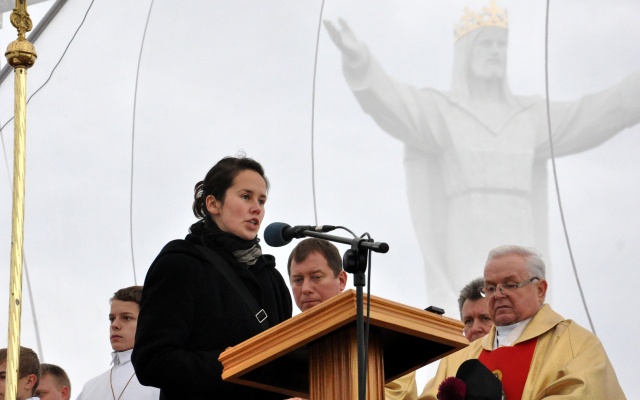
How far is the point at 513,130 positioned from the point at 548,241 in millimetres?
551

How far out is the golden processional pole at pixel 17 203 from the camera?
10.7 ft

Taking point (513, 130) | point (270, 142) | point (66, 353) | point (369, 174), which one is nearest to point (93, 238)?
point (66, 353)

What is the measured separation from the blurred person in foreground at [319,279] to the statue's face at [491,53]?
116 centimetres

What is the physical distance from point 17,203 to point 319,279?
1.75 metres

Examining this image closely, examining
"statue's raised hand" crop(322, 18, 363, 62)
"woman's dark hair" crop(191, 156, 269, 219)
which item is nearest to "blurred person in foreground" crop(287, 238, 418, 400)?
"woman's dark hair" crop(191, 156, 269, 219)

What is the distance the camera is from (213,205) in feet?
13.0

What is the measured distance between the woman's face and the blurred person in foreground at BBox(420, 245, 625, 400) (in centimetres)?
126

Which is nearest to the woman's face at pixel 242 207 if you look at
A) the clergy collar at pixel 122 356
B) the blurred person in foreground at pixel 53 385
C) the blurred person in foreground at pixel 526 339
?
the blurred person in foreground at pixel 526 339

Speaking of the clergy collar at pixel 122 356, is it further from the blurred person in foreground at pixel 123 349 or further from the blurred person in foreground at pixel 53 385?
the blurred person in foreground at pixel 53 385

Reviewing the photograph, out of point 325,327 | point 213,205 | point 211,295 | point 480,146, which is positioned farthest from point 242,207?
point 480,146

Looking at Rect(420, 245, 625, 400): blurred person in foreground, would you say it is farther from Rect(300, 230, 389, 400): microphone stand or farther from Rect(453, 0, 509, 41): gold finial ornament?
Rect(300, 230, 389, 400): microphone stand

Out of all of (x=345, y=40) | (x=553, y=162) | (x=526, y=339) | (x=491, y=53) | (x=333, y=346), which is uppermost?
(x=345, y=40)

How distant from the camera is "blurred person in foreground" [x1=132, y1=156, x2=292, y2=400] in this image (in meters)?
3.56

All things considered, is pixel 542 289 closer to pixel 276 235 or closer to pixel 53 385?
pixel 276 235
